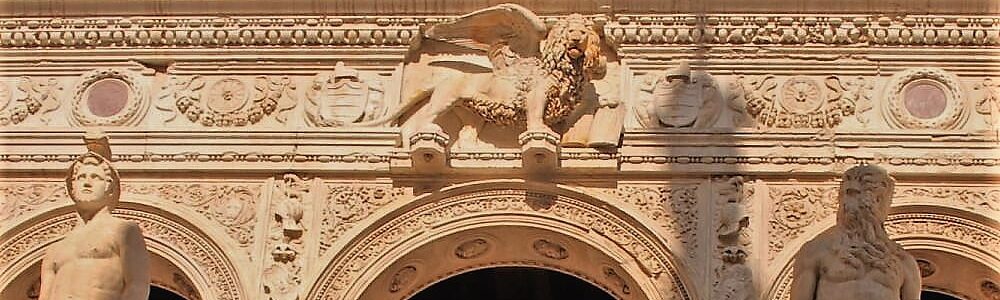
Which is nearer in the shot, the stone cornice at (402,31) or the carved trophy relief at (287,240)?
the carved trophy relief at (287,240)

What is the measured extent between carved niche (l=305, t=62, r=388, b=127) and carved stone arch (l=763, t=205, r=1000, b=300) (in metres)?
2.79

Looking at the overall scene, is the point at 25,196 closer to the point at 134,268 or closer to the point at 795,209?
the point at 134,268

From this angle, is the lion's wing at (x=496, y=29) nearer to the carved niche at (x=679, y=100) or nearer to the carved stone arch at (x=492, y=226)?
the carved niche at (x=679, y=100)

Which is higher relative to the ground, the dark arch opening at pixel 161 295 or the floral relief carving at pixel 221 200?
the dark arch opening at pixel 161 295

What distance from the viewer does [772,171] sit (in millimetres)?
14320

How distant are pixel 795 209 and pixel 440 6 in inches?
105

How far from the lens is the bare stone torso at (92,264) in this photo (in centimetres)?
1252

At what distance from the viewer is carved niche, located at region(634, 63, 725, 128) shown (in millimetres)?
14578

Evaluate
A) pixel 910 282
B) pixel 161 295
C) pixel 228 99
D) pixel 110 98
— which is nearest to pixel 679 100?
pixel 910 282

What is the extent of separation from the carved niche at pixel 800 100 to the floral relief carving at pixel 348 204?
2.25 meters

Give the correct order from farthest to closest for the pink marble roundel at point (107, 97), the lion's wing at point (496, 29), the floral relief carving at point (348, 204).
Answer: the pink marble roundel at point (107, 97) → the lion's wing at point (496, 29) → the floral relief carving at point (348, 204)

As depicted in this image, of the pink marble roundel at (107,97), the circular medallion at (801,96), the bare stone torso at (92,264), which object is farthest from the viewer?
the pink marble roundel at (107,97)

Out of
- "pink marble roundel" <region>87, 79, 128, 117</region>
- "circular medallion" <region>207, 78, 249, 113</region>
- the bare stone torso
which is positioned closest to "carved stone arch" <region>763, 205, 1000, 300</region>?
"circular medallion" <region>207, 78, 249, 113</region>

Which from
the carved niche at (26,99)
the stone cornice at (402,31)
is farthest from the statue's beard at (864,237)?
the carved niche at (26,99)
